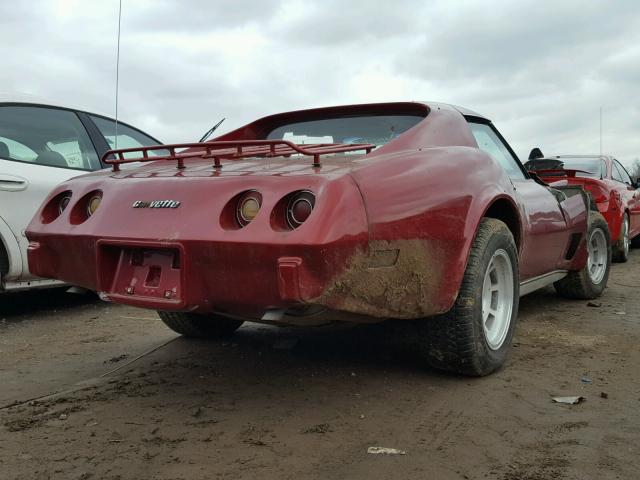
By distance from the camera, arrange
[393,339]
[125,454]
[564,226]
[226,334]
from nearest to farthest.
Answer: [125,454], [393,339], [226,334], [564,226]

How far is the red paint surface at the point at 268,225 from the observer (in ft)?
7.56

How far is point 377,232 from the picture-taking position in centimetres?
246

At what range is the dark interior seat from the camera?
4.80 m

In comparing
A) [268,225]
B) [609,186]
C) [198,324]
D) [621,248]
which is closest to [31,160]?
[198,324]

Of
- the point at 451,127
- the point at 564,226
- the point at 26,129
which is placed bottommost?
the point at 564,226

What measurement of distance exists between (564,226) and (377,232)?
246 cm

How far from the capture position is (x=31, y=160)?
473cm

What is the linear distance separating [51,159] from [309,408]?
320cm

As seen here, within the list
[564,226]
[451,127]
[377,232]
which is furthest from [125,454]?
[564,226]

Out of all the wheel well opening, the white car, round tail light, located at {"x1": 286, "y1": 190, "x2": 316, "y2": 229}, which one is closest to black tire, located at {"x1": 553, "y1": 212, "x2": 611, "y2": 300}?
the wheel well opening

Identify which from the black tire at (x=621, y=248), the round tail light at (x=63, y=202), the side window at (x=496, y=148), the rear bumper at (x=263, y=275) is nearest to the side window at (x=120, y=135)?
the round tail light at (x=63, y=202)

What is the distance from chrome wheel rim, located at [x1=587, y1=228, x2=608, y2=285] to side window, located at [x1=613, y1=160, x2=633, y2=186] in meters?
3.44

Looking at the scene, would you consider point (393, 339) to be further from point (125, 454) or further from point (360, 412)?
point (125, 454)

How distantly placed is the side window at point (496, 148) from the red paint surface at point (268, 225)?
0.56 metres
